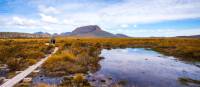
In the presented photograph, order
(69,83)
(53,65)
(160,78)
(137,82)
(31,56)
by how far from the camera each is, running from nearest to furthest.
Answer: (69,83), (137,82), (160,78), (53,65), (31,56)

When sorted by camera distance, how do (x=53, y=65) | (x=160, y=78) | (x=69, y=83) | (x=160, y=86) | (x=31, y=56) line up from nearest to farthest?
(x=69, y=83) < (x=160, y=86) < (x=160, y=78) < (x=53, y=65) < (x=31, y=56)

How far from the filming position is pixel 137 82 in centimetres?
1633

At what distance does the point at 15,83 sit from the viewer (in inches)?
524

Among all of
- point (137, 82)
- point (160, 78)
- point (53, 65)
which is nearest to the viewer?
point (137, 82)

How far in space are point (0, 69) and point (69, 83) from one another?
7571 mm

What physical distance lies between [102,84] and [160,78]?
17.0ft

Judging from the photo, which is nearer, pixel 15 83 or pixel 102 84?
pixel 15 83

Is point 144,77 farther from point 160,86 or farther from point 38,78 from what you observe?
point 38,78

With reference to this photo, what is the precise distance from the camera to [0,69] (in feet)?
62.2

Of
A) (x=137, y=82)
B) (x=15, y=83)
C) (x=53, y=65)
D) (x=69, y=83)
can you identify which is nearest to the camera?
(x=15, y=83)

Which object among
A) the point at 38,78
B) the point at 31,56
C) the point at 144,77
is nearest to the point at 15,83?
the point at 38,78

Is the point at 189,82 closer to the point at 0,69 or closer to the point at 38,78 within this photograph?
the point at 38,78

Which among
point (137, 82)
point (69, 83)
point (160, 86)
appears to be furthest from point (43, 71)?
point (160, 86)

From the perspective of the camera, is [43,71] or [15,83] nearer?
[15,83]
